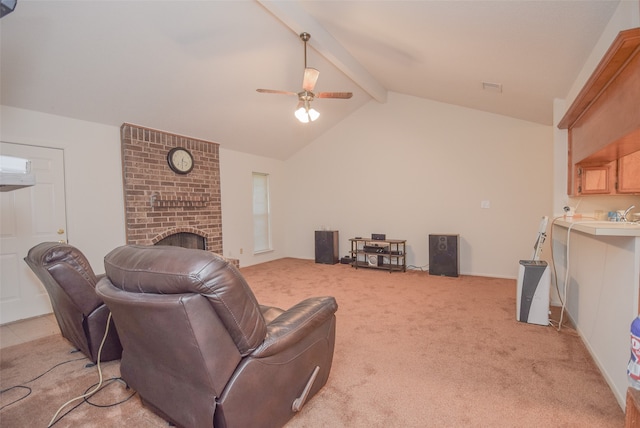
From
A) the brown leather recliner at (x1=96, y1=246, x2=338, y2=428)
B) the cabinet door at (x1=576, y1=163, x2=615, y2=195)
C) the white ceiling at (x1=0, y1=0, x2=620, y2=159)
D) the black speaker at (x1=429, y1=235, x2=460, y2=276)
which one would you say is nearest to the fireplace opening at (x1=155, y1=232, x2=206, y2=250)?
the white ceiling at (x1=0, y1=0, x2=620, y2=159)

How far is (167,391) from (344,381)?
1061mm

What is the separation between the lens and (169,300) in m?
1.08

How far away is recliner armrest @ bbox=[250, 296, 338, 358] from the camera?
4.21 feet

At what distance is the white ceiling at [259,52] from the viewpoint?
2248mm

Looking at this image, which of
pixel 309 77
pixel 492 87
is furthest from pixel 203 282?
pixel 492 87

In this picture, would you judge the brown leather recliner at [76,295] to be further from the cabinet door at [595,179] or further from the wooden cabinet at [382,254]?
the cabinet door at [595,179]

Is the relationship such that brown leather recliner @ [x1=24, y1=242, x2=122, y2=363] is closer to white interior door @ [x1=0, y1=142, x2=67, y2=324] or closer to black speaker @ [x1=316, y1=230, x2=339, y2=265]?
white interior door @ [x1=0, y1=142, x2=67, y2=324]

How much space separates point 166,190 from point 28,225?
1.50 metres

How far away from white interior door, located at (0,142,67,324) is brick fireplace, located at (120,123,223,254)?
0.69 metres

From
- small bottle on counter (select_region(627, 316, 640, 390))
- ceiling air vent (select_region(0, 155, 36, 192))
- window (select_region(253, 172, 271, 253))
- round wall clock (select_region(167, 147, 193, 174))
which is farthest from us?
window (select_region(253, 172, 271, 253))

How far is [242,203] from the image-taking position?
5.57 m

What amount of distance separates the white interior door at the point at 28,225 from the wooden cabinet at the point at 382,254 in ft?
13.8

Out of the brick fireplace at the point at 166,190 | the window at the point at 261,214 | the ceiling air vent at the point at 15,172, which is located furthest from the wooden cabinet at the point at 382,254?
the ceiling air vent at the point at 15,172

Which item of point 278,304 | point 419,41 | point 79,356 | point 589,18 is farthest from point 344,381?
point 419,41
